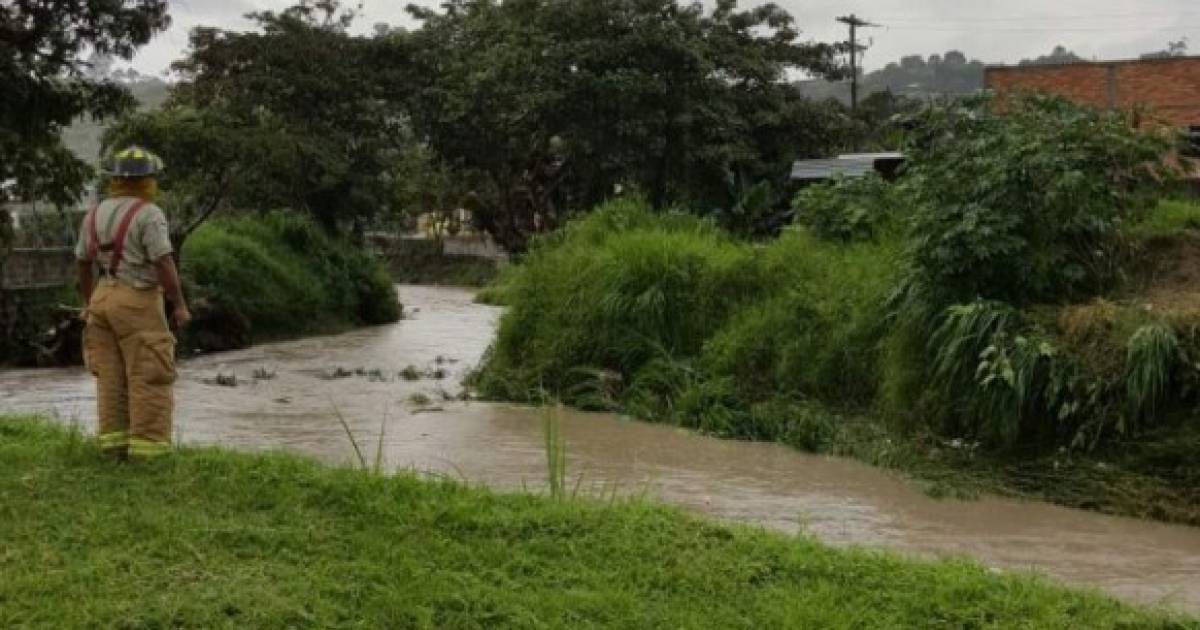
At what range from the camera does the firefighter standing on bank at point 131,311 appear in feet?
21.4

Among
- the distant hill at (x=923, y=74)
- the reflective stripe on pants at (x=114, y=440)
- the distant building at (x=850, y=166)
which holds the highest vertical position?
the distant hill at (x=923, y=74)

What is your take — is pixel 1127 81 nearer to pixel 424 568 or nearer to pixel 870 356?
pixel 870 356

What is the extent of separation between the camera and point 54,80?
11672 millimetres

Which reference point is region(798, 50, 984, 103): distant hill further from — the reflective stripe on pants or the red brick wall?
the reflective stripe on pants

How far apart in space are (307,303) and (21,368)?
758 cm

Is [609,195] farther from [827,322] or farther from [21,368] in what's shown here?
[827,322]

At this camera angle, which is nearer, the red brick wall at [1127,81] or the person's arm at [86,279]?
the person's arm at [86,279]

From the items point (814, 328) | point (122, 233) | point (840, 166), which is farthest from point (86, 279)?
point (840, 166)

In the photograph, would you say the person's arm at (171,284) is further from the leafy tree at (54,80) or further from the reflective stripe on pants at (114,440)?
the leafy tree at (54,80)

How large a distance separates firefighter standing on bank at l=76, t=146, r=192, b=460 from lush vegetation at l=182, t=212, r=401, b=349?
14.3m

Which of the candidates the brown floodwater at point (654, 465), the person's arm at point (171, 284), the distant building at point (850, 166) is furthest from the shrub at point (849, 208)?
the person's arm at point (171, 284)

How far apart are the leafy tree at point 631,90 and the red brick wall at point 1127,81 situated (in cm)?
489

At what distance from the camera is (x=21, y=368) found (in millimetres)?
17781

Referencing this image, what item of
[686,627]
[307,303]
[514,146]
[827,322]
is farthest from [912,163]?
[514,146]
